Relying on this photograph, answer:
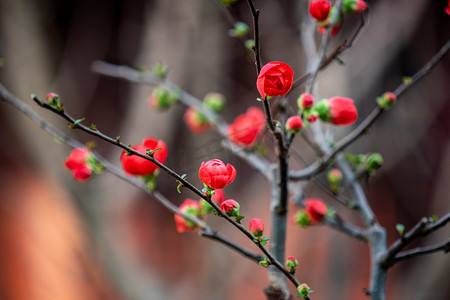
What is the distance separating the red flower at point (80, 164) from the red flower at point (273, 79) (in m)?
A: 0.30

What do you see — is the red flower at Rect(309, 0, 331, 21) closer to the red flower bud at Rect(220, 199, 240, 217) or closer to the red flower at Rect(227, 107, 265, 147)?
the red flower at Rect(227, 107, 265, 147)

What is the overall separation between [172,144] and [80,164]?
46.3 inches

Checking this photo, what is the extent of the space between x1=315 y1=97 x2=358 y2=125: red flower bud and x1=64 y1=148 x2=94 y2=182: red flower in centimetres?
32

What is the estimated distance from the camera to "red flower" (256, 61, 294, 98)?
32 cm

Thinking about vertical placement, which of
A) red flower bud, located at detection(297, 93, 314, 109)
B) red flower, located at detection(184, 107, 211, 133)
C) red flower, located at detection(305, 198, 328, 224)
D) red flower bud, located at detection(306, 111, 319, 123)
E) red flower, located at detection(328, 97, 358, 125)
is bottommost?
red flower, located at detection(305, 198, 328, 224)

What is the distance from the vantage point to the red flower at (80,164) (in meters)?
0.52

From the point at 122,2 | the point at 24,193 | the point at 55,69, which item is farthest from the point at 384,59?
the point at 24,193

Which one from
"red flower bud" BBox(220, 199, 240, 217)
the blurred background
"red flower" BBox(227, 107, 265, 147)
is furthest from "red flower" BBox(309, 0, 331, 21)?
the blurred background

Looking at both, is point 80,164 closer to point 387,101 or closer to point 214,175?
point 214,175

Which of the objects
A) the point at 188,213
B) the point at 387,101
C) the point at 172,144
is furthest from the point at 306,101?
the point at 172,144

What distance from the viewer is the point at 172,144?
170 cm

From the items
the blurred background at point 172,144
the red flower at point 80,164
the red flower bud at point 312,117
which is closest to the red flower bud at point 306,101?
the red flower bud at point 312,117

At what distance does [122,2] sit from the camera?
5.80 feet

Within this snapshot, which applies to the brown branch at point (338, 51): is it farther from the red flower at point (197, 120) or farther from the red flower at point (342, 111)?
the red flower at point (197, 120)
